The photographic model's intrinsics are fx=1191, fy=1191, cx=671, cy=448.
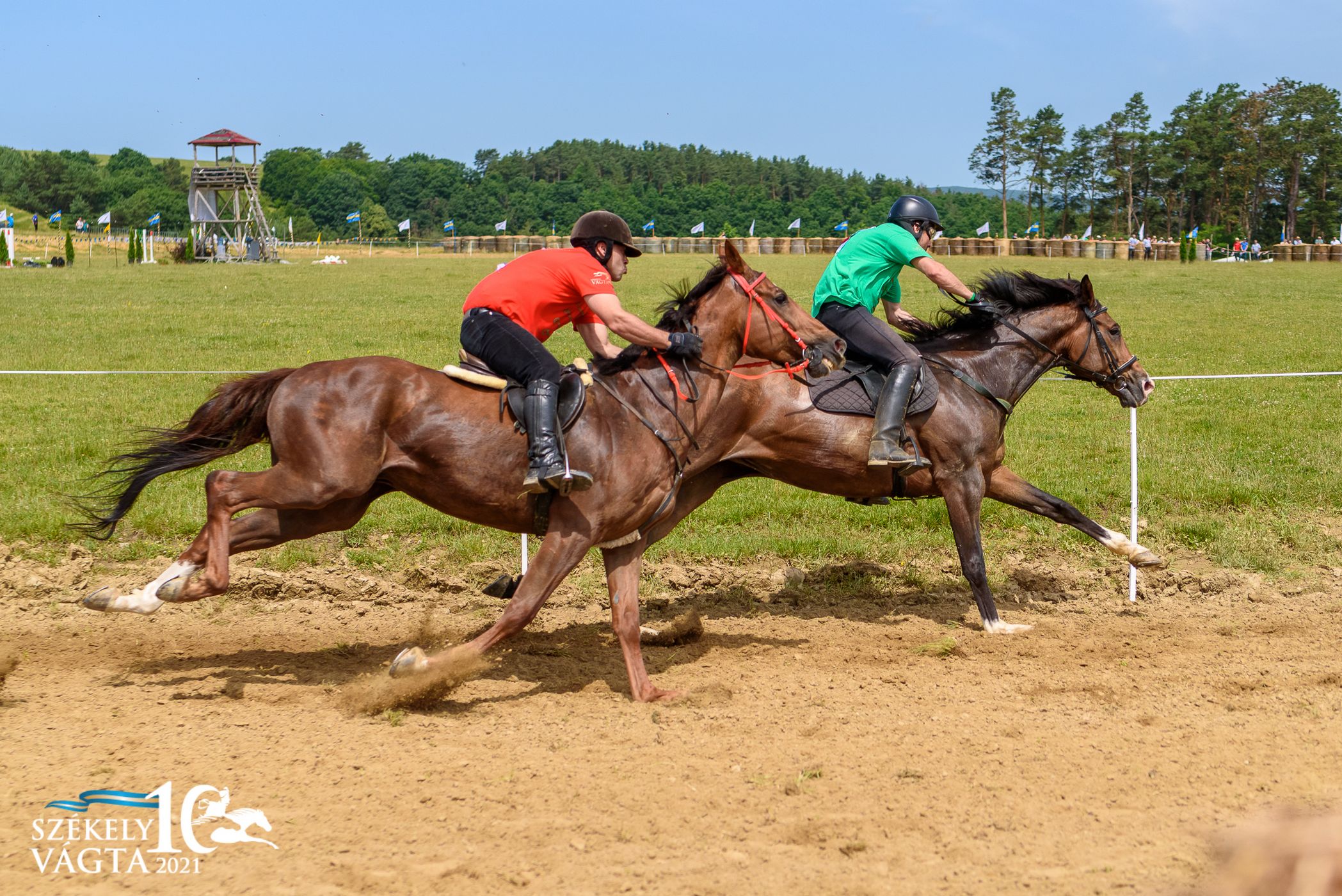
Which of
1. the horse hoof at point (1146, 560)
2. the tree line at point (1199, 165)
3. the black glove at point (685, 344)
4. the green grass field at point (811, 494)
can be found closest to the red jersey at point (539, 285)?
the black glove at point (685, 344)

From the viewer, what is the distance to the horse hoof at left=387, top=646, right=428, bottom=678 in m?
6.11

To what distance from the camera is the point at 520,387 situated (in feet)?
21.2

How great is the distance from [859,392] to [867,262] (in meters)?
0.93

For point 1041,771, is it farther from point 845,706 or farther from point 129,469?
point 129,469

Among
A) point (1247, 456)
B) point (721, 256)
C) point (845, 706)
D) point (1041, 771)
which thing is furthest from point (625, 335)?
point (1247, 456)

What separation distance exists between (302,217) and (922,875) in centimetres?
11993

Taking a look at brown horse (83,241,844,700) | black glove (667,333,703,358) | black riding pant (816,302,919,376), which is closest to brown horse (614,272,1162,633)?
black riding pant (816,302,919,376)

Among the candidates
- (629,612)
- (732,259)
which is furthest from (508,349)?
(629,612)

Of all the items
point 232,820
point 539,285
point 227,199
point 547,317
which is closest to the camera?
point 232,820

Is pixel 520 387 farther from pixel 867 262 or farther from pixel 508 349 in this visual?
pixel 867 262

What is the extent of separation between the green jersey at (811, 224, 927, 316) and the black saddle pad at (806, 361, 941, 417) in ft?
1.75

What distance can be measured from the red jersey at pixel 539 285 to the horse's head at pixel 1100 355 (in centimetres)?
390

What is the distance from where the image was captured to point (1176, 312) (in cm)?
2880

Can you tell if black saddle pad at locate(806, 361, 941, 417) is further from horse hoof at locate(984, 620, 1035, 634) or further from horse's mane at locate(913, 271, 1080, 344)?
horse hoof at locate(984, 620, 1035, 634)
